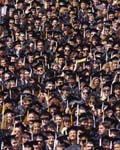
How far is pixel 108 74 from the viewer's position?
11.1 meters

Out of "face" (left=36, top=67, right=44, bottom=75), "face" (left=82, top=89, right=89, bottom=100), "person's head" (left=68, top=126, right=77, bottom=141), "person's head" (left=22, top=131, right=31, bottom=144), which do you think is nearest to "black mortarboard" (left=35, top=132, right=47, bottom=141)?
"person's head" (left=22, top=131, right=31, bottom=144)

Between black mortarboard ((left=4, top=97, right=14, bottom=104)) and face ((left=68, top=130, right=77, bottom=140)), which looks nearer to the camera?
face ((left=68, top=130, right=77, bottom=140))

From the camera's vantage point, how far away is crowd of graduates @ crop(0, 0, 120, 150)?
30.7 ft

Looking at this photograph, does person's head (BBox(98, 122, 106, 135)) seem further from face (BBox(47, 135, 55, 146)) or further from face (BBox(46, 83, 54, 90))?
face (BBox(46, 83, 54, 90))

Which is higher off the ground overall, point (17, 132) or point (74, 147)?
point (17, 132)

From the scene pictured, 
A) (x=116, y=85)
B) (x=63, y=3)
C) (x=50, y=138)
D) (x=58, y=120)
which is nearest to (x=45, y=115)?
(x=58, y=120)

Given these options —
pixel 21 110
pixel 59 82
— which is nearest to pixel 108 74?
pixel 59 82

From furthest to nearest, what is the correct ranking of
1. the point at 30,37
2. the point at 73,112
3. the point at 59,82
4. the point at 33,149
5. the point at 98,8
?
the point at 98,8, the point at 30,37, the point at 59,82, the point at 73,112, the point at 33,149

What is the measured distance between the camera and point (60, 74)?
11305 millimetres

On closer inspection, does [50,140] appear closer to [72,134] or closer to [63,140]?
[63,140]

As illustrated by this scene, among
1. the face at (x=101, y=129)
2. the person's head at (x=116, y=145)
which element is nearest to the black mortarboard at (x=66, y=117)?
the face at (x=101, y=129)

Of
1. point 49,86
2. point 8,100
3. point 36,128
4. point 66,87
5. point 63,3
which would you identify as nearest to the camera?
point 36,128

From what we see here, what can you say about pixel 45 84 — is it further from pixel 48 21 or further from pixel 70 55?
pixel 48 21

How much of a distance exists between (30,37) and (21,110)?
8.47 ft
